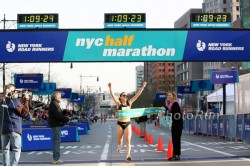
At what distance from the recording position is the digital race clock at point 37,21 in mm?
20984

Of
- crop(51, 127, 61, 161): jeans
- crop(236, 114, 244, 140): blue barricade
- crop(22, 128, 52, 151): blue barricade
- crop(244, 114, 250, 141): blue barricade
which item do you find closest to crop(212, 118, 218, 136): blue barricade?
crop(236, 114, 244, 140): blue barricade

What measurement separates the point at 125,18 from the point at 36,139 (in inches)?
241

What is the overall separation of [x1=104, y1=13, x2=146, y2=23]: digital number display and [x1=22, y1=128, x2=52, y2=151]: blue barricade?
5316mm

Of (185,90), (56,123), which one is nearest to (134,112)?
(56,123)

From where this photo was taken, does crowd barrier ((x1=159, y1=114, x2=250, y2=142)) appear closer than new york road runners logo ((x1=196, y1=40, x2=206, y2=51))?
No

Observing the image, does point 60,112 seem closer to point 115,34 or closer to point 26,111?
point 26,111

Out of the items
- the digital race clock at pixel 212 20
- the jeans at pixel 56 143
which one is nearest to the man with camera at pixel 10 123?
the jeans at pixel 56 143

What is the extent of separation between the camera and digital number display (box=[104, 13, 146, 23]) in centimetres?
2083

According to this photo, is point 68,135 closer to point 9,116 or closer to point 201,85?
point 9,116

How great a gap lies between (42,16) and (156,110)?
23.7 feet

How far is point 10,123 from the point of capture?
10539 millimetres

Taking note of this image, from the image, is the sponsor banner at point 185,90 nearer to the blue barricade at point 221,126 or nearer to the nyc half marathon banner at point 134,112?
the blue barricade at point 221,126

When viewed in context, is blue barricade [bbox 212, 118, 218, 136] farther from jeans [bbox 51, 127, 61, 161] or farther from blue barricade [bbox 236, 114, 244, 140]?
jeans [bbox 51, 127, 61, 161]

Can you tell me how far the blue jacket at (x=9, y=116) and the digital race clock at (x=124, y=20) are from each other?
34.9 feet
